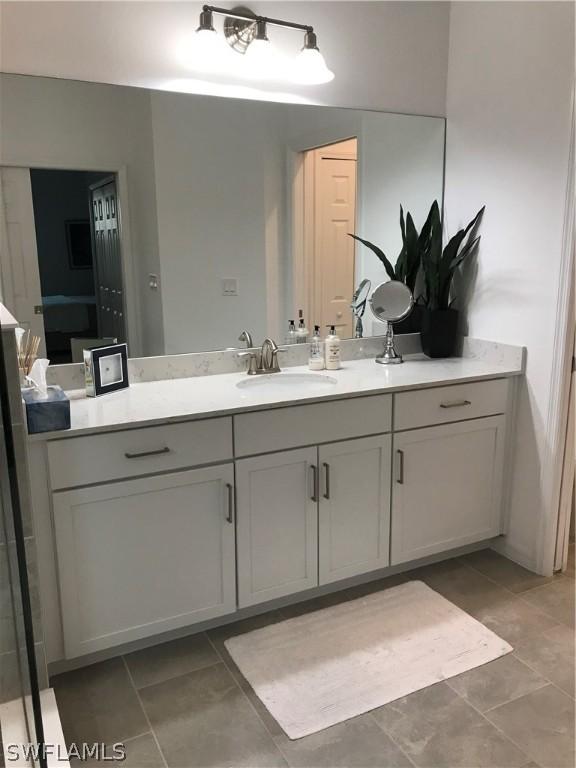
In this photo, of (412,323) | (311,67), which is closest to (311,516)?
(412,323)

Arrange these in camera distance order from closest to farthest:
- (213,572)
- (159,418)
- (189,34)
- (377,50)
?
(159,418) < (213,572) < (189,34) < (377,50)

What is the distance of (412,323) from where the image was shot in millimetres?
2959

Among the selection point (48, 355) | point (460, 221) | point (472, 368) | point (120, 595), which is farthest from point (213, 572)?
point (460, 221)

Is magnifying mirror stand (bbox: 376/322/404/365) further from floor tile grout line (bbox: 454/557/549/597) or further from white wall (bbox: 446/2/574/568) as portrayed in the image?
floor tile grout line (bbox: 454/557/549/597)

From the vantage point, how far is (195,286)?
246 cm

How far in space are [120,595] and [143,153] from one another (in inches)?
59.9

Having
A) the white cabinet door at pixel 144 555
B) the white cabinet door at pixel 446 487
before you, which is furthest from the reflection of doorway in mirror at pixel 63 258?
the white cabinet door at pixel 446 487

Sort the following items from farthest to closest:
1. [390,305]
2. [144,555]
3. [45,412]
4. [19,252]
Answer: [390,305]
[19,252]
[144,555]
[45,412]

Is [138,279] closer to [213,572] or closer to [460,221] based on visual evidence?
[213,572]

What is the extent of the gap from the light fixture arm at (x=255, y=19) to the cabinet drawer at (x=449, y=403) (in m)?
1.40

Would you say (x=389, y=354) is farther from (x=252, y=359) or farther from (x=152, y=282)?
(x=152, y=282)

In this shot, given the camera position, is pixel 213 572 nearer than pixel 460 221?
Yes

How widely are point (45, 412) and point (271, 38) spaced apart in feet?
5.33

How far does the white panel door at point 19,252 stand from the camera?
2.05m
